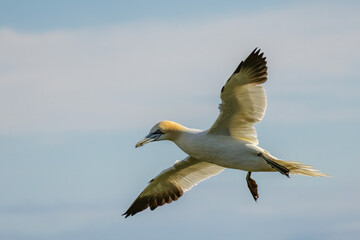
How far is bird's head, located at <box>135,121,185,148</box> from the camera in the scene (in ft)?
47.9

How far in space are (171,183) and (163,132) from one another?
2.06 meters

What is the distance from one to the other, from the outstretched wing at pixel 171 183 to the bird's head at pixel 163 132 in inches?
60.0

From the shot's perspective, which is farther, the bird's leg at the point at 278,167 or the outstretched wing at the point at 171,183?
the outstretched wing at the point at 171,183

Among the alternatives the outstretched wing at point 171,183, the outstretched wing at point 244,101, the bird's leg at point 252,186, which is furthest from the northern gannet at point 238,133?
the outstretched wing at point 171,183

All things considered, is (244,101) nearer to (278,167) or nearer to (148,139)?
(278,167)

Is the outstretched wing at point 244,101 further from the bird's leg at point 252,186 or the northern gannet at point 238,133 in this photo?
the bird's leg at point 252,186

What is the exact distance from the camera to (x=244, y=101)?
1401 centimetres

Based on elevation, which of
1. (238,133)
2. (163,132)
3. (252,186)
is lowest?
(252,186)

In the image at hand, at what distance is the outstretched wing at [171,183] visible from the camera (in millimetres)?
16219

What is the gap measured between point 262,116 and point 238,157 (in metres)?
0.84

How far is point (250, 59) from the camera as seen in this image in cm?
1373

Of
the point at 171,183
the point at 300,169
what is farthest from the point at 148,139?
the point at 300,169

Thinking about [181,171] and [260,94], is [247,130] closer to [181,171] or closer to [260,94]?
[260,94]

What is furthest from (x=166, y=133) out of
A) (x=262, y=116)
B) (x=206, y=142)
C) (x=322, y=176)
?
(x=322, y=176)
